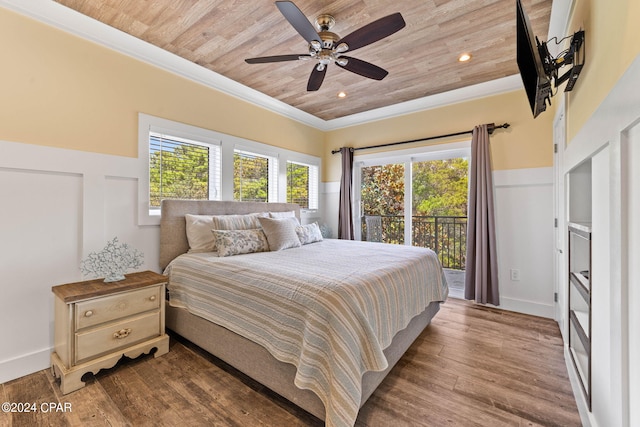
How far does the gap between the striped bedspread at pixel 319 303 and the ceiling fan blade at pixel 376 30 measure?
163 centimetres

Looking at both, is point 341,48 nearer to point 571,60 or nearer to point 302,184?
point 571,60

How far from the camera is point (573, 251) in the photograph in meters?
1.90

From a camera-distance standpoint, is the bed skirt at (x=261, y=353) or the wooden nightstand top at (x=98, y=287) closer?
the bed skirt at (x=261, y=353)

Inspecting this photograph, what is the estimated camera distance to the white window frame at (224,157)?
8.39 feet

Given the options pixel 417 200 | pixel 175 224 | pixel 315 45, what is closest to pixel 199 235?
pixel 175 224

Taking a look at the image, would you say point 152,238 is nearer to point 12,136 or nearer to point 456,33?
point 12,136

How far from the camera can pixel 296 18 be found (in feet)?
5.66

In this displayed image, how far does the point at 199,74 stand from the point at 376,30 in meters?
2.04

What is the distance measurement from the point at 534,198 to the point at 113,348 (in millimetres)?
4248

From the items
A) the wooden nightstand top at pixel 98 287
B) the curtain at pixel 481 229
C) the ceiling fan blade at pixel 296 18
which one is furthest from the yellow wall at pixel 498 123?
the wooden nightstand top at pixel 98 287

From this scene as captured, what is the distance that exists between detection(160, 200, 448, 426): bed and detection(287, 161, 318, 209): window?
1.79 meters

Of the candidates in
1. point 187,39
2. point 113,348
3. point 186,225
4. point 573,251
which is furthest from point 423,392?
point 187,39

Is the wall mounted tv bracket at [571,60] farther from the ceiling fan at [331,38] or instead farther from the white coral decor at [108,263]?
the white coral decor at [108,263]

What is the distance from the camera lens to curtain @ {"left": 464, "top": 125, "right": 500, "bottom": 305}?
3.19m
